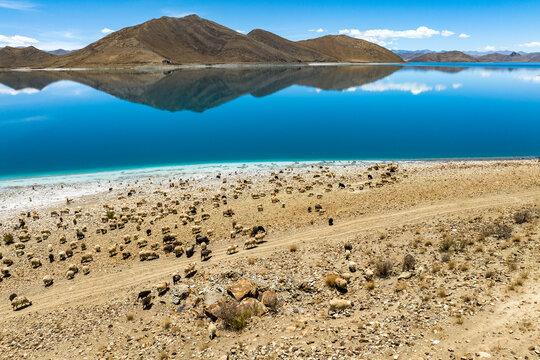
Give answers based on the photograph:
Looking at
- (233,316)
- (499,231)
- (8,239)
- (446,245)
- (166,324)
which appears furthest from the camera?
(8,239)

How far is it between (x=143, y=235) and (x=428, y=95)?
7936 centimetres

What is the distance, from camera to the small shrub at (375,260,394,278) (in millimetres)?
12180

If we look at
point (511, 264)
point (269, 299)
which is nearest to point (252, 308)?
point (269, 299)

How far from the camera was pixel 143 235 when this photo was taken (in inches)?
717

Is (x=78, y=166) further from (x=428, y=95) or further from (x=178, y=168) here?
(x=428, y=95)

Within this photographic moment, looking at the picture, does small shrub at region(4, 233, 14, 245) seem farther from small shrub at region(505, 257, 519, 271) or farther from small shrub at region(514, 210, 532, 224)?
small shrub at region(514, 210, 532, 224)

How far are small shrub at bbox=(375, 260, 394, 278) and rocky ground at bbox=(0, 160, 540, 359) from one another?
0.05m

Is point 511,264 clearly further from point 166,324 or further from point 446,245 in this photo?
point 166,324

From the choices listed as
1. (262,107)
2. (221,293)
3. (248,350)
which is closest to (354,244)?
(221,293)

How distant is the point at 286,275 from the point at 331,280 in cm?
177

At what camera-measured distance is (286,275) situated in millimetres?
12867

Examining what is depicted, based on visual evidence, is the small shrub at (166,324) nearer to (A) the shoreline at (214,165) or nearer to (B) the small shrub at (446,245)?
(B) the small shrub at (446,245)

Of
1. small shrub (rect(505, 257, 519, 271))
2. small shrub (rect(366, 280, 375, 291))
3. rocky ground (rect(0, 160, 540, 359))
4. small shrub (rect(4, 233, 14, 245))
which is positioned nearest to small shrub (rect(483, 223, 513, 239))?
rocky ground (rect(0, 160, 540, 359))

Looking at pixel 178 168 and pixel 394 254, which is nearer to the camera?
pixel 394 254
